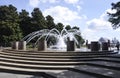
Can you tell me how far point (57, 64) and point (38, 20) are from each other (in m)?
42.9

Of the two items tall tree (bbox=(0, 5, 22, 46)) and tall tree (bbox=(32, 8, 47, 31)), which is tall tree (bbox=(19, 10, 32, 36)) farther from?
tall tree (bbox=(0, 5, 22, 46))

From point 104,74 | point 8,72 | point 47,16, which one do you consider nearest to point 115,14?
point 104,74

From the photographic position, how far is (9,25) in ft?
157

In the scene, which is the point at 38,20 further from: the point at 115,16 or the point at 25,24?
the point at 115,16

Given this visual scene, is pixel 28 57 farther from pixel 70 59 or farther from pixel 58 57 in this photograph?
pixel 70 59

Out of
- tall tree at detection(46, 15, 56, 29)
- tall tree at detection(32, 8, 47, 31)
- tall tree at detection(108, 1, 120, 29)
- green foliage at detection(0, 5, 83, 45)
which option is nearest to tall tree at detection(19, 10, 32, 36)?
green foliage at detection(0, 5, 83, 45)

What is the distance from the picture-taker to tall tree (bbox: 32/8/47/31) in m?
56.3

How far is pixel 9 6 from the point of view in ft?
180

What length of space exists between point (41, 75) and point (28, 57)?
13.6 feet

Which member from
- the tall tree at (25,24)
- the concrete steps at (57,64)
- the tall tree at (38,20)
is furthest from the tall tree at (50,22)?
the concrete steps at (57,64)

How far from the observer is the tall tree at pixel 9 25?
47.2m

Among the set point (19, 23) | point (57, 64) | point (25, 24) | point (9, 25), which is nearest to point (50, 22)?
point (25, 24)

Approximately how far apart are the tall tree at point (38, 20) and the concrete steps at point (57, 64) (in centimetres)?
3886

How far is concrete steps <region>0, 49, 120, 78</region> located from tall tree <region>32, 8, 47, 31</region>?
38.9m
